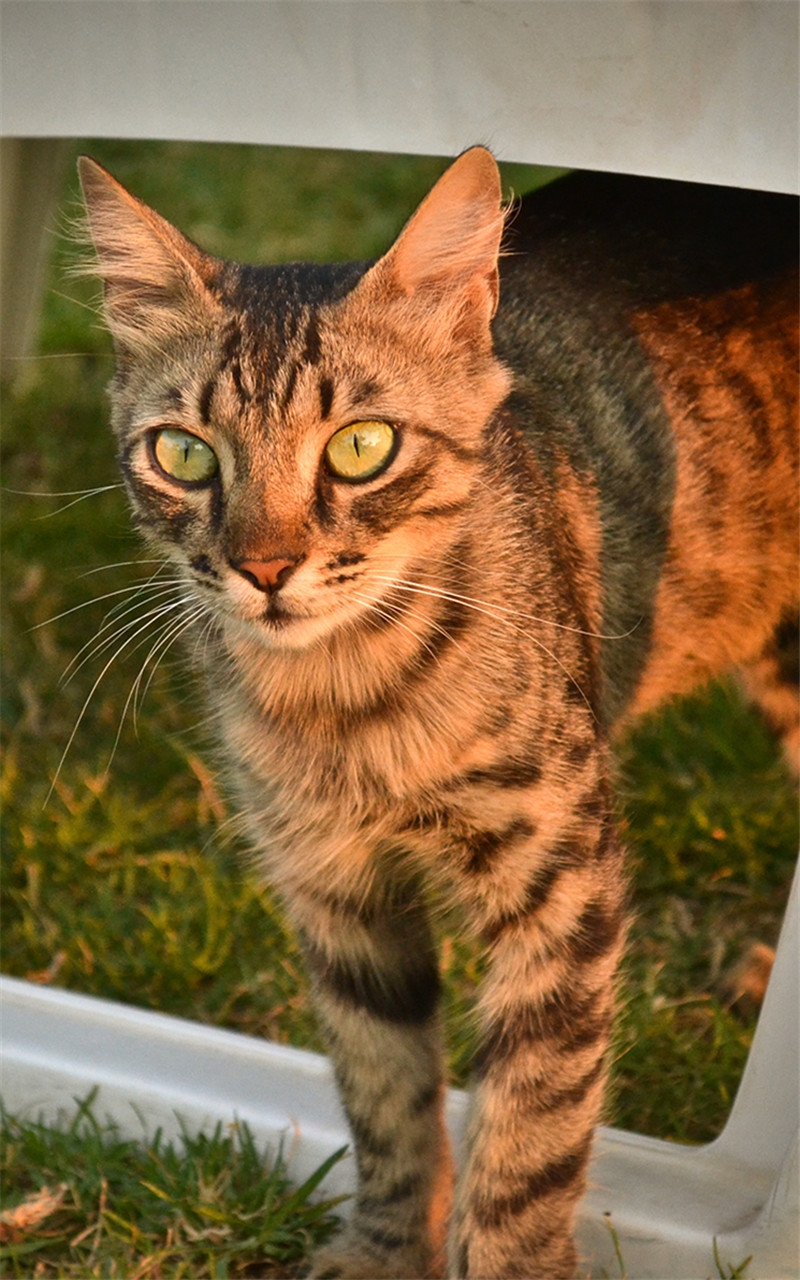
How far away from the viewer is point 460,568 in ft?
6.82

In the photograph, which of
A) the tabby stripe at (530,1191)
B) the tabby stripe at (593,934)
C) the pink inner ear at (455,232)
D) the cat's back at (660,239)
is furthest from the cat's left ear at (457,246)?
the tabby stripe at (530,1191)

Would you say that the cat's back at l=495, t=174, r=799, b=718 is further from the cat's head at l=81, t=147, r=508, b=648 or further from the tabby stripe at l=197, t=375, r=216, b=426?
the tabby stripe at l=197, t=375, r=216, b=426

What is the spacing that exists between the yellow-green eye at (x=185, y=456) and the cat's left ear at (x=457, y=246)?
0.32 metres

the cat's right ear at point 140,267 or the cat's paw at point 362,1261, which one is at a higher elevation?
the cat's right ear at point 140,267

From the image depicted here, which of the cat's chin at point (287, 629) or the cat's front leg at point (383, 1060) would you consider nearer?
the cat's chin at point (287, 629)

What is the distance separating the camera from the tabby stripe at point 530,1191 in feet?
6.98

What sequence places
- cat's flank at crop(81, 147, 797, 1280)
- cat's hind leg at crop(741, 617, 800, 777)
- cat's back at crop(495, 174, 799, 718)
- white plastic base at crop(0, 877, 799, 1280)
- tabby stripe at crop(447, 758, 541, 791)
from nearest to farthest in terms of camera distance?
cat's flank at crop(81, 147, 797, 1280), tabby stripe at crop(447, 758, 541, 791), white plastic base at crop(0, 877, 799, 1280), cat's back at crop(495, 174, 799, 718), cat's hind leg at crop(741, 617, 800, 777)

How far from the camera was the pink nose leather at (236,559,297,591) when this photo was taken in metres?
1.82

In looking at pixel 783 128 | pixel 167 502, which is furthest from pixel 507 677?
pixel 783 128

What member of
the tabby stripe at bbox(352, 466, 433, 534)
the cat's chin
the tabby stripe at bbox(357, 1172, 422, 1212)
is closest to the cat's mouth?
the cat's chin

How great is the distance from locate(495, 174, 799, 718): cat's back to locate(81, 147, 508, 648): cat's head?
40 cm

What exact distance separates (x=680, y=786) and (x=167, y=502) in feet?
6.05

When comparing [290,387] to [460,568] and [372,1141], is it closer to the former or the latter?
[460,568]

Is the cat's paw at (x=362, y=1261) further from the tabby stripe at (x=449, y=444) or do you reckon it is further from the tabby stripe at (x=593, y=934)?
the tabby stripe at (x=449, y=444)
